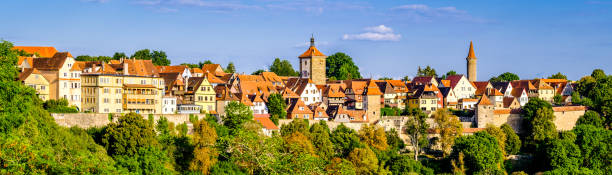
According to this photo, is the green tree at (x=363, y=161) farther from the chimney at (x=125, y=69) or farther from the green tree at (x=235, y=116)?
the chimney at (x=125, y=69)

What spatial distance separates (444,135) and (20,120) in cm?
3452

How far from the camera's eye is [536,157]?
66250mm

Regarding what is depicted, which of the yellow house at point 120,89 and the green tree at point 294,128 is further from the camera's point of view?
the green tree at point 294,128

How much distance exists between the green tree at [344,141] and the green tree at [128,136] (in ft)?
49.8

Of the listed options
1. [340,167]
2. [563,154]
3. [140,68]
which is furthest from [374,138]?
[140,68]

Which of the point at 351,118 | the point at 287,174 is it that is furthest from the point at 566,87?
the point at 287,174

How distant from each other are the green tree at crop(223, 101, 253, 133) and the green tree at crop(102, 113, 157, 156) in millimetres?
9144

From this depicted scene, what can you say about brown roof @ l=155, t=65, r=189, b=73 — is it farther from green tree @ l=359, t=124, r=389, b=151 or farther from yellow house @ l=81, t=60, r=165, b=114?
green tree @ l=359, t=124, r=389, b=151

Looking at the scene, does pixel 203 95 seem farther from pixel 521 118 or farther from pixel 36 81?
pixel 521 118

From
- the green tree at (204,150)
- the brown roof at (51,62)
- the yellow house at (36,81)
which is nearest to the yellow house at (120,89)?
the brown roof at (51,62)

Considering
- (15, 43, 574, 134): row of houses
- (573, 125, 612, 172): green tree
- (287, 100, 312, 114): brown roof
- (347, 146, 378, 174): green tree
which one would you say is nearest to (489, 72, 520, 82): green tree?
(15, 43, 574, 134): row of houses

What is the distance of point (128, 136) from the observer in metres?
47.7

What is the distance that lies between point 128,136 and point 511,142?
32917mm

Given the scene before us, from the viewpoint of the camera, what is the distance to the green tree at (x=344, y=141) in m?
58.9
